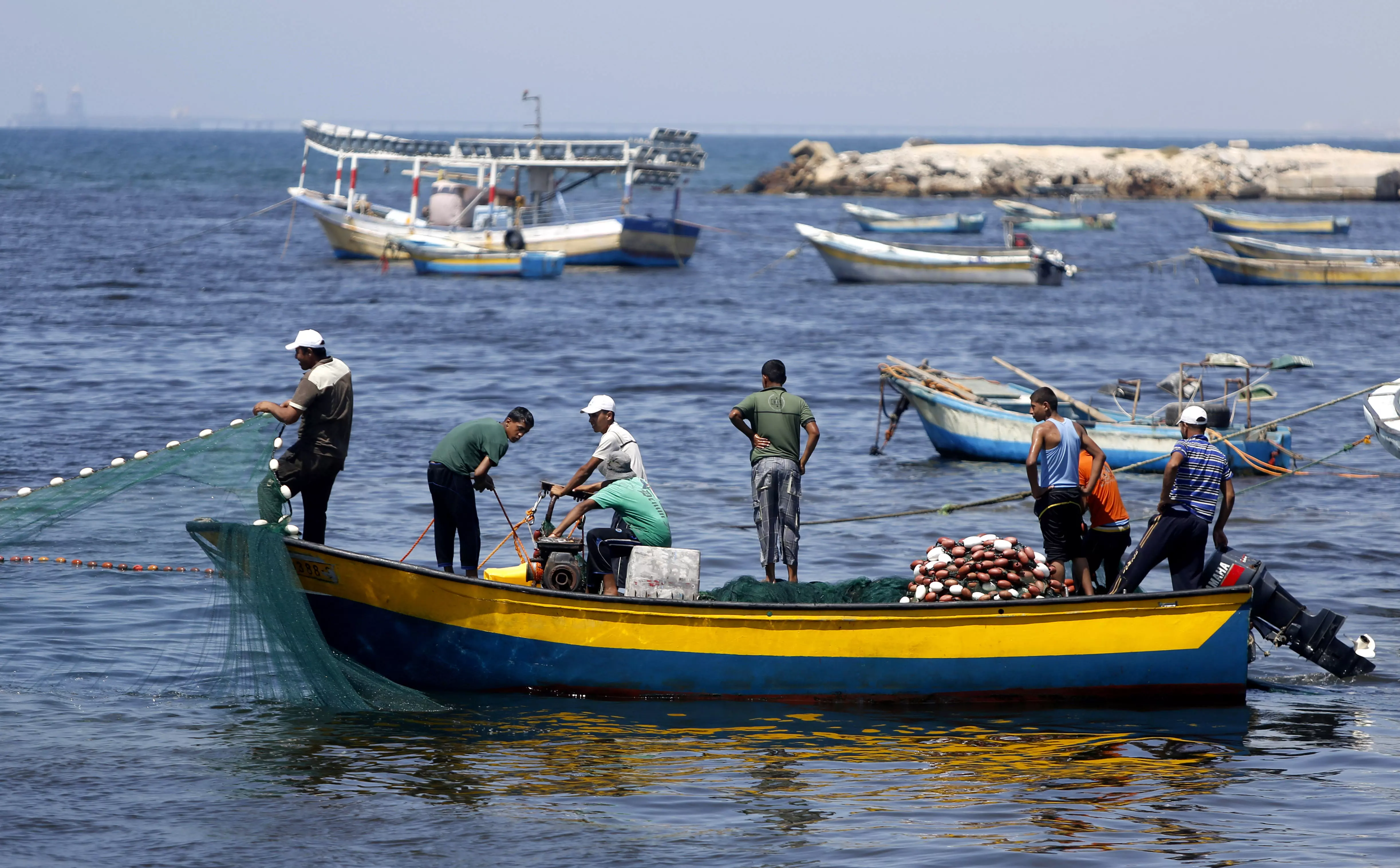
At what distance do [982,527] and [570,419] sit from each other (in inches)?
345

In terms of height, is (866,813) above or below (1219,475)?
below

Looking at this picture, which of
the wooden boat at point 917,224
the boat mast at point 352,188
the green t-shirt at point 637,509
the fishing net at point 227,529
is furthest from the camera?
the wooden boat at point 917,224

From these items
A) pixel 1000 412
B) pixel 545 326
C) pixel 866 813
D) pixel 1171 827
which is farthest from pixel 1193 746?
pixel 545 326

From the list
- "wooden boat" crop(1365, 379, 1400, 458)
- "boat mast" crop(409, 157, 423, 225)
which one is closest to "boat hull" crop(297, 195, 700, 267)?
"boat mast" crop(409, 157, 423, 225)

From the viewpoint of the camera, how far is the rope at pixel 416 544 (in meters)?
11.3

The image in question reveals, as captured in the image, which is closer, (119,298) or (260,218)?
(119,298)

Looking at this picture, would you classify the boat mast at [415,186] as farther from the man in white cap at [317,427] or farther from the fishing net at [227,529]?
the fishing net at [227,529]

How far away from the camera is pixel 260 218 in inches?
2830

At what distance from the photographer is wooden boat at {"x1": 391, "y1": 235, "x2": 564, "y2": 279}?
46.7 meters

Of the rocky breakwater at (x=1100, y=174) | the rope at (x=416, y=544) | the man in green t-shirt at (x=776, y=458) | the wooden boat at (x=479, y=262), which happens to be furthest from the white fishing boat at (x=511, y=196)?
the rocky breakwater at (x=1100, y=174)

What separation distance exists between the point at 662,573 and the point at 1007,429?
37.8 feet

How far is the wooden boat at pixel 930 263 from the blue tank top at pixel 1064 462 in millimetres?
37489

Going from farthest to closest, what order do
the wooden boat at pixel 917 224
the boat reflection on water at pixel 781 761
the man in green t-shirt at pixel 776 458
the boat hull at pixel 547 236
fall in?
the wooden boat at pixel 917 224 < the boat hull at pixel 547 236 < the man in green t-shirt at pixel 776 458 < the boat reflection on water at pixel 781 761

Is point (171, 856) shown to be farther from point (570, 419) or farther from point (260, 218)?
point (260, 218)
